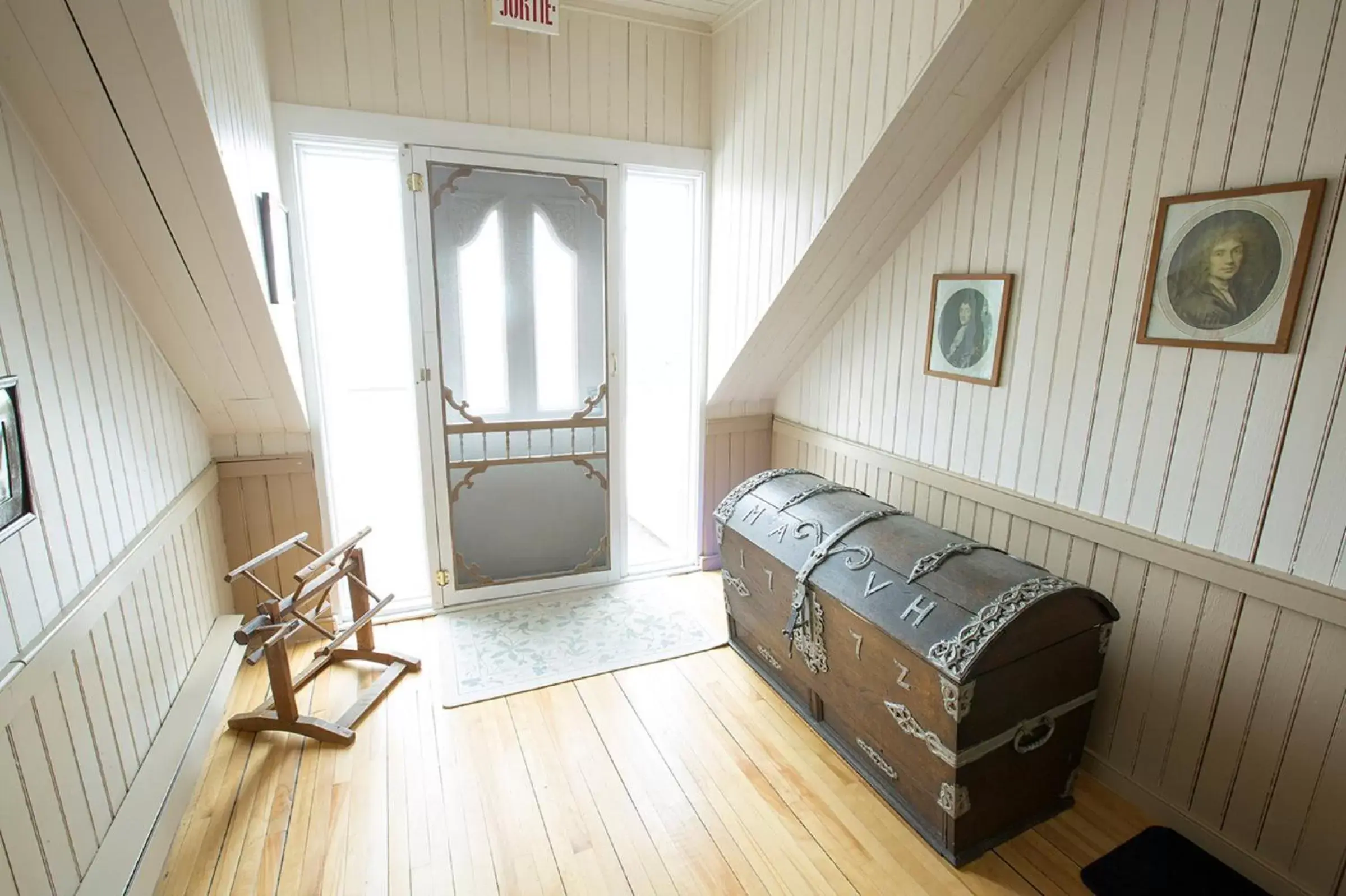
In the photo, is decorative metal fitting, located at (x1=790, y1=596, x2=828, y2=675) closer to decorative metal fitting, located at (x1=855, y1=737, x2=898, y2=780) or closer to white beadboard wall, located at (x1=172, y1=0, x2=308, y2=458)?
decorative metal fitting, located at (x1=855, y1=737, x2=898, y2=780)

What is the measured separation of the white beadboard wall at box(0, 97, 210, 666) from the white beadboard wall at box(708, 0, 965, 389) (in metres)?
2.23

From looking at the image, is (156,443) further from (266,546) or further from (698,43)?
(698,43)

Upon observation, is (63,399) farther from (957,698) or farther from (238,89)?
(957,698)

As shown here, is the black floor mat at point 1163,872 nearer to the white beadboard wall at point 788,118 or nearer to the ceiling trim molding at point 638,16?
the white beadboard wall at point 788,118

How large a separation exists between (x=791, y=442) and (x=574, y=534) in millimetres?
1258

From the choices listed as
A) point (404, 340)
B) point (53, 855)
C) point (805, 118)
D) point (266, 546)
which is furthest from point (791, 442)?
point (53, 855)

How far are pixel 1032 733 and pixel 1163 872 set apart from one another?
1.50 feet

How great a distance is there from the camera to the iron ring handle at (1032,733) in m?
1.79

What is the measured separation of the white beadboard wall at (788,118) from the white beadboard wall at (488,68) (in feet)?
0.76

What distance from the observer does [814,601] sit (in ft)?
7.07

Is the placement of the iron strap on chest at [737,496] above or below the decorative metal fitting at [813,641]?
above

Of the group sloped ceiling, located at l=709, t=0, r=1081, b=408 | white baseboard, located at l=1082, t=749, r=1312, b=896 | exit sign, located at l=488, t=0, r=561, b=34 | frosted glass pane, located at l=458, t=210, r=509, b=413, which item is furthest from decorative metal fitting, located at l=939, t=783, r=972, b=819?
exit sign, located at l=488, t=0, r=561, b=34

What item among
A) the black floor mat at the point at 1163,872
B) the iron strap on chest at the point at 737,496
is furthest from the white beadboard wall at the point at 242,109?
the black floor mat at the point at 1163,872

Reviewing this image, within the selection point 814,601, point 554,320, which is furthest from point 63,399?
point 814,601
